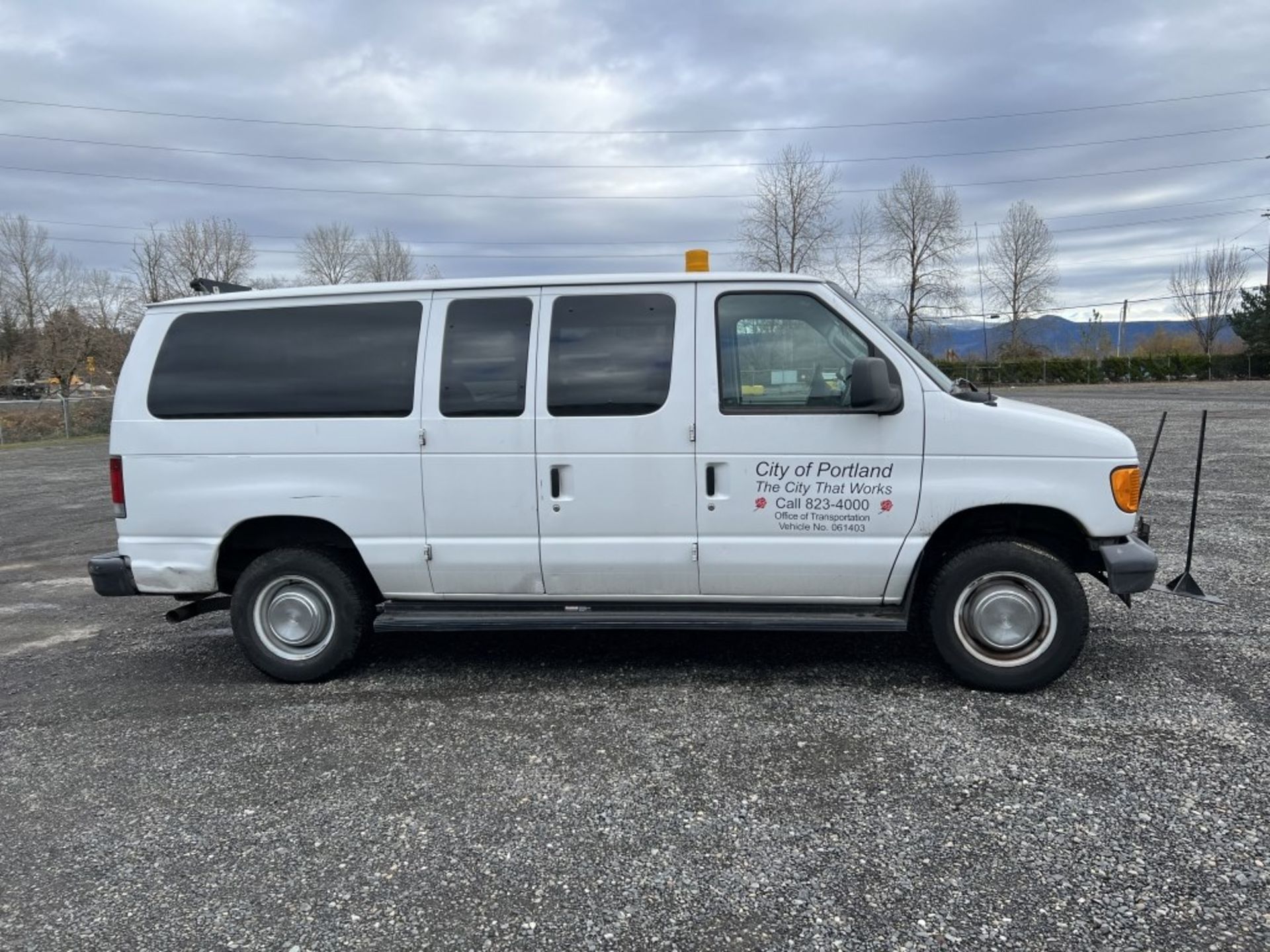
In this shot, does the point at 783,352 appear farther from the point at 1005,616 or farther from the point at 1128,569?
the point at 1128,569

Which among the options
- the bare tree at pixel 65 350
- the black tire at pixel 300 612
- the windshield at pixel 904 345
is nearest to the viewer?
the windshield at pixel 904 345

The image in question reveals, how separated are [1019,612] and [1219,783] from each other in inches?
44.0

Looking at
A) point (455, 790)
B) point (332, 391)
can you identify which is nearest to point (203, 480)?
point (332, 391)

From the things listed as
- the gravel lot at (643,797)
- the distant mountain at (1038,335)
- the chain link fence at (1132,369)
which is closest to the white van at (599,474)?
the gravel lot at (643,797)

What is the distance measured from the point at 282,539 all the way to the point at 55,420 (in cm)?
3062

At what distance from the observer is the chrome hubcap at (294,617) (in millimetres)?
4754

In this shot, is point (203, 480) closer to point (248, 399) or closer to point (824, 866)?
point (248, 399)

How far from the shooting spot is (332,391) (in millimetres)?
4605

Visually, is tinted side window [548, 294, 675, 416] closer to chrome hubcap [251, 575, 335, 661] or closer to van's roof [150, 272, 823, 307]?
van's roof [150, 272, 823, 307]

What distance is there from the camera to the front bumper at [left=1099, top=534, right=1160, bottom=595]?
4109 mm

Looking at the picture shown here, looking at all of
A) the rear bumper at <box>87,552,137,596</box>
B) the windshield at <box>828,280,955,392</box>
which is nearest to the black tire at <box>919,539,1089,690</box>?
the windshield at <box>828,280,955,392</box>

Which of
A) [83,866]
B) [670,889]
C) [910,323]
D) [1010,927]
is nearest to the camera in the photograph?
[1010,927]

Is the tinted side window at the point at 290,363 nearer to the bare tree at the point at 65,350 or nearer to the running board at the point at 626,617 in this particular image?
the running board at the point at 626,617

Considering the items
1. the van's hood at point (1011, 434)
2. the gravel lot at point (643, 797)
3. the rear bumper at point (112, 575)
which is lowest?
the gravel lot at point (643, 797)
